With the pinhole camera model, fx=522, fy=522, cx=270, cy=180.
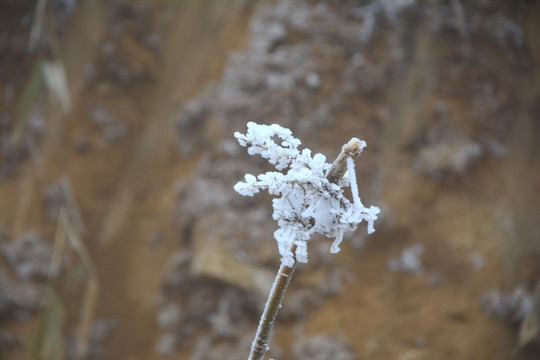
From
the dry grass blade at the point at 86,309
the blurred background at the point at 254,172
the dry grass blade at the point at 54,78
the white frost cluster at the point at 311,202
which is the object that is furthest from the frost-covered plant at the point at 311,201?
the dry grass blade at the point at 86,309

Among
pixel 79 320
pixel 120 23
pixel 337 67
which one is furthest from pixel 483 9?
pixel 79 320

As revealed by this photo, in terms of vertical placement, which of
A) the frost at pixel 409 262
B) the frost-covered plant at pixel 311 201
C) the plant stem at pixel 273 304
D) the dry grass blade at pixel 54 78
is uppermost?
the dry grass blade at pixel 54 78

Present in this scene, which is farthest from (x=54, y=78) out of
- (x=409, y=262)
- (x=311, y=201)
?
(x=311, y=201)

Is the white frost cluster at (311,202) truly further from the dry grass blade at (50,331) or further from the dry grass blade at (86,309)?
the dry grass blade at (86,309)

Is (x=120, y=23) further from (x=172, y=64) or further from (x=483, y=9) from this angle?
(x=483, y=9)

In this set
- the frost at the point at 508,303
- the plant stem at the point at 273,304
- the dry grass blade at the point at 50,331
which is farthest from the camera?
the dry grass blade at the point at 50,331

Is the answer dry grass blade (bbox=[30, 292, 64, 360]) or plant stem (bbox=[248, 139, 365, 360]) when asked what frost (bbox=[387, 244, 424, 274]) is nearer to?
dry grass blade (bbox=[30, 292, 64, 360])

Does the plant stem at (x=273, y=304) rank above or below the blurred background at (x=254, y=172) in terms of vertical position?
below

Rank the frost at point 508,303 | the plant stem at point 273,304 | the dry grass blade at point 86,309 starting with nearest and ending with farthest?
the plant stem at point 273,304
the frost at point 508,303
the dry grass blade at point 86,309
